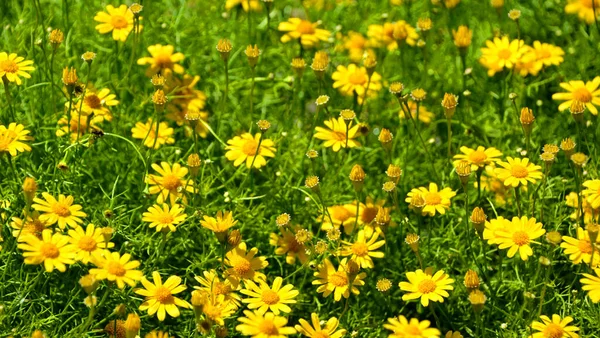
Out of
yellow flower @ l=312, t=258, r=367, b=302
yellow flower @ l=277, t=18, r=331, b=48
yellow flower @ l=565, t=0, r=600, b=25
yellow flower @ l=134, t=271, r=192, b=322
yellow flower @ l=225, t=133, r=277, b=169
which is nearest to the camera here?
yellow flower @ l=134, t=271, r=192, b=322

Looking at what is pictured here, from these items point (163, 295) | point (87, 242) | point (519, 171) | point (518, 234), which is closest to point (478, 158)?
point (519, 171)

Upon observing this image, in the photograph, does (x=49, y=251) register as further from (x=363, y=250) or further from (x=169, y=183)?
(x=363, y=250)

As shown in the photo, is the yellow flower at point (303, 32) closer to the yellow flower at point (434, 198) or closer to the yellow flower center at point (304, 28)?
the yellow flower center at point (304, 28)

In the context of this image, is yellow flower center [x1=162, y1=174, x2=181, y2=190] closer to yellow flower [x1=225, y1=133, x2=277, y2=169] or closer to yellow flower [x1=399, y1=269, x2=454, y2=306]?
yellow flower [x1=225, y1=133, x2=277, y2=169]

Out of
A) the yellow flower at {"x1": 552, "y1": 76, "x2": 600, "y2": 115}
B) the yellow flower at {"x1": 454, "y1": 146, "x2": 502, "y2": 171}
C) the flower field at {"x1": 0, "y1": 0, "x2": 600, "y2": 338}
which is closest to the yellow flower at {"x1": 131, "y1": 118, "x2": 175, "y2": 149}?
the flower field at {"x1": 0, "y1": 0, "x2": 600, "y2": 338}

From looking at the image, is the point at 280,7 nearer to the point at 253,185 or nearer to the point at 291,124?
the point at 291,124

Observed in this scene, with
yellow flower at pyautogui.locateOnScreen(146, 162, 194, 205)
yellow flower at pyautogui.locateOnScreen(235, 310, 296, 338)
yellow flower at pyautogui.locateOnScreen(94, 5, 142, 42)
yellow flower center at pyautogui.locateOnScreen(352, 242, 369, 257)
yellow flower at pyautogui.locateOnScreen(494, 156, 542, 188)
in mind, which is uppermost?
yellow flower at pyautogui.locateOnScreen(94, 5, 142, 42)

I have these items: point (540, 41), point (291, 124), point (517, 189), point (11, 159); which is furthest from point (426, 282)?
point (540, 41)
